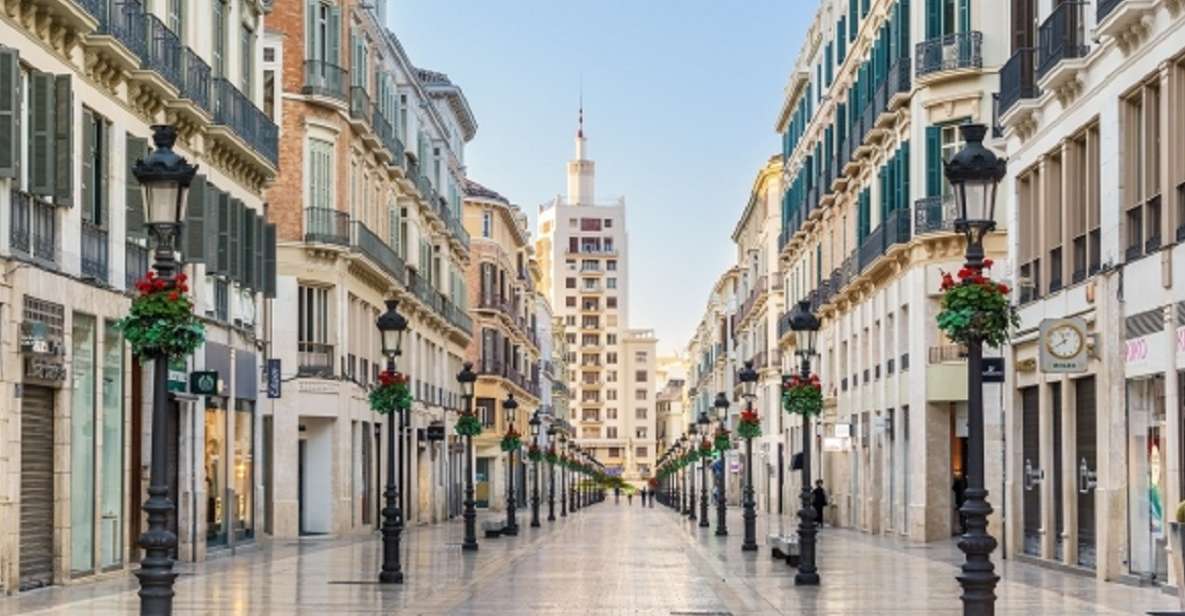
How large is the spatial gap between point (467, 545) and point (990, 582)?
1164 inches

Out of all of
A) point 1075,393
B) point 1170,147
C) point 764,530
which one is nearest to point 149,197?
point 1170,147

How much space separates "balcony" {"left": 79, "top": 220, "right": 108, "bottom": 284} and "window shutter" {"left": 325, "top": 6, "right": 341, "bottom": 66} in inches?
1041

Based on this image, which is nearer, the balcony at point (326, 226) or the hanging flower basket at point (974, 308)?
the hanging flower basket at point (974, 308)

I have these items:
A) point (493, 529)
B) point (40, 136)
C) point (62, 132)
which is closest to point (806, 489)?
point (62, 132)

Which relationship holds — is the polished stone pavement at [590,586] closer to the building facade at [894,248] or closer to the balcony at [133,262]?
the balcony at [133,262]

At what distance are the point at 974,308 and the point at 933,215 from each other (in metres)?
33.3

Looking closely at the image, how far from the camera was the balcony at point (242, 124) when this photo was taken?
133ft

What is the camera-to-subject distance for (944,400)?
173 feet

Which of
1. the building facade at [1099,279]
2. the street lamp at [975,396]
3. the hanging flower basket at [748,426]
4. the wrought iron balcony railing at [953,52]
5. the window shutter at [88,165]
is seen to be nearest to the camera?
the street lamp at [975,396]

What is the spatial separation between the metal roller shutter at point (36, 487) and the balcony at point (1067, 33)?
56.6 feet

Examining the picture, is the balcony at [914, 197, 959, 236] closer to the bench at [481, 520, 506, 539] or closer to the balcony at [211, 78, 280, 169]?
the bench at [481, 520, 506, 539]

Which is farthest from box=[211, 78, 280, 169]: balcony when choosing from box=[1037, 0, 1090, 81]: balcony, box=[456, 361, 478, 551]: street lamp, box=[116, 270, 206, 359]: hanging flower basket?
box=[116, 270, 206, 359]: hanging flower basket

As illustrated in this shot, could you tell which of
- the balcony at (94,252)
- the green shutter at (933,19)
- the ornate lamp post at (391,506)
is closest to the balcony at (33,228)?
the balcony at (94,252)

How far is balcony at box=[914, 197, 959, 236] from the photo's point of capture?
51.5 m
